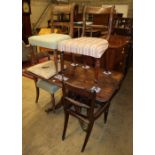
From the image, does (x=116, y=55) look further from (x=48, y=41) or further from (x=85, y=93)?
(x=85, y=93)

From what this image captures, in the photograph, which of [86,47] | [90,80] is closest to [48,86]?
[90,80]

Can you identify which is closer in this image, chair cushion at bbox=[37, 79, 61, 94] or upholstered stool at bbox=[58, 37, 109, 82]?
upholstered stool at bbox=[58, 37, 109, 82]

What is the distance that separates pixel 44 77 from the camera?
2.12 metres

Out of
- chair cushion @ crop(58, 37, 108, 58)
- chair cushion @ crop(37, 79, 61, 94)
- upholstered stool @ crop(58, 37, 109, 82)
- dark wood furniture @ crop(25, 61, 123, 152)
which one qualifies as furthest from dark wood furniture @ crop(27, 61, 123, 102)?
chair cushion @ crop(58, 37, 108, 58)

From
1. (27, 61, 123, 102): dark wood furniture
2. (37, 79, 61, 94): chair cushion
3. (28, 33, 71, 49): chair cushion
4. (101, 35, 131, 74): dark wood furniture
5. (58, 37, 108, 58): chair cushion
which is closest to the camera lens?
(58, 37, 108, 58): chair cushion

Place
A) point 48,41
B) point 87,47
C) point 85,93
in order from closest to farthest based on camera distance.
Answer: point 85,93 < point 87,47 < point 48,41

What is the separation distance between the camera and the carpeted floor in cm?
178

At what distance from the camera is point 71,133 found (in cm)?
201

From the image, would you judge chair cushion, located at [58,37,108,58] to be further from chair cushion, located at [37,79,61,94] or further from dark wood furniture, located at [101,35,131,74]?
dark wood furniture, located at [101,35,131,74]

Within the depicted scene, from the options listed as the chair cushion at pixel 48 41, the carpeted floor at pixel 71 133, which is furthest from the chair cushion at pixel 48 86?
the chair cushion at pixel 48 41

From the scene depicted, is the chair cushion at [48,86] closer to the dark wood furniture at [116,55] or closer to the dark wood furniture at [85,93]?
the dark wood furniture at [85,93]
